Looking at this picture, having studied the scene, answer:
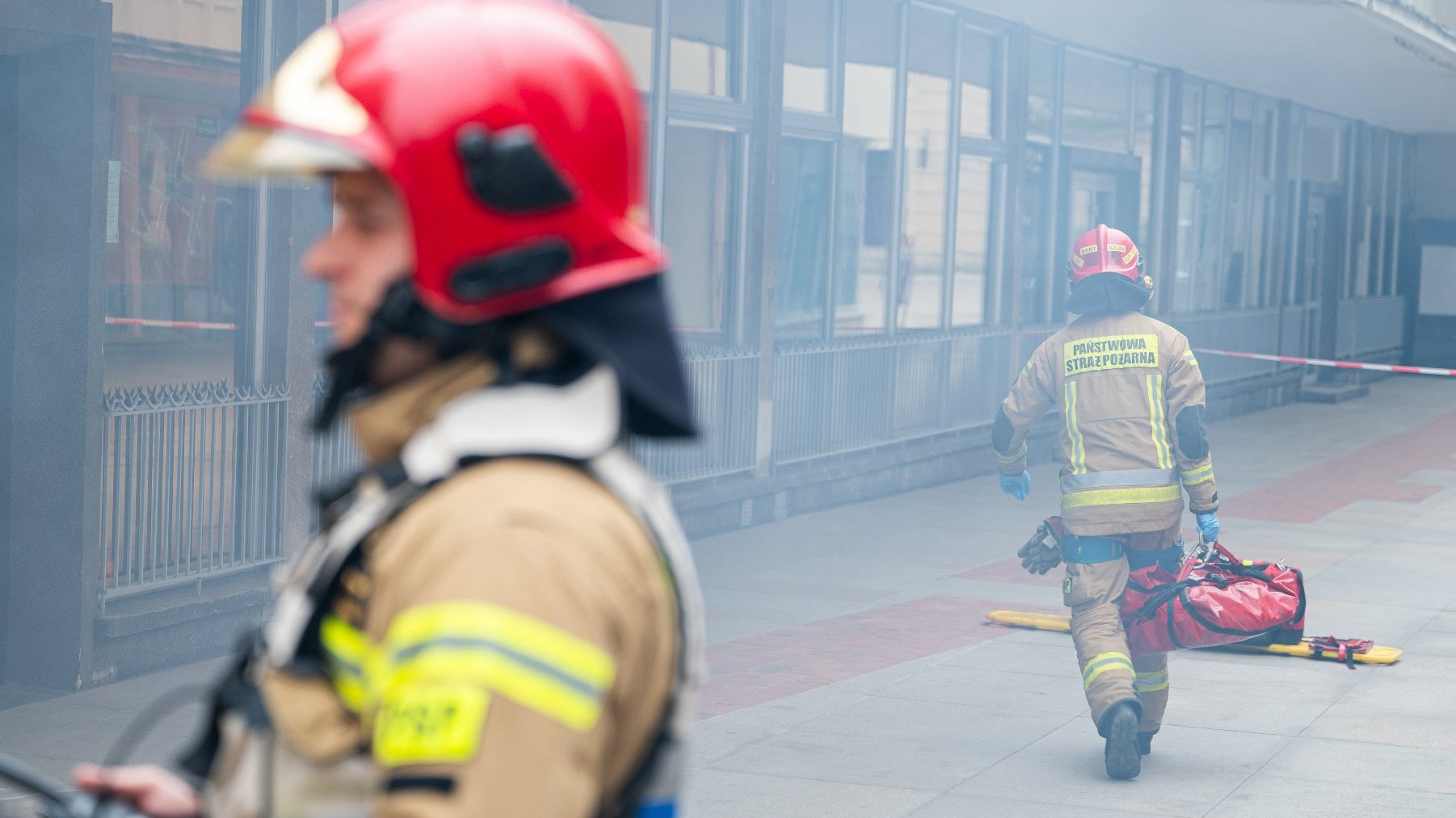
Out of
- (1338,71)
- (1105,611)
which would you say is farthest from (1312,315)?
(1105,611)

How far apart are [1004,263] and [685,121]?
17.9 feet

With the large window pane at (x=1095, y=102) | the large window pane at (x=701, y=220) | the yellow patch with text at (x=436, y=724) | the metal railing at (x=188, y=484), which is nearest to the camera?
the yellow patch with text at (x=436, y=724)

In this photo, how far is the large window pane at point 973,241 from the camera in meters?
16.2

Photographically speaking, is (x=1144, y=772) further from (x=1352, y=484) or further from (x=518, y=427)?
(x=1352, y=484)

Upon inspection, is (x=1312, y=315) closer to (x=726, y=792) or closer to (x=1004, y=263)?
(x=1004, y=263)

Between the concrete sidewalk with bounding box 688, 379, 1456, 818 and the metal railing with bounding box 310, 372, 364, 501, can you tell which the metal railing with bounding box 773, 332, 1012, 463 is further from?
the metal railing with bounding box 310, 372, 364, 501

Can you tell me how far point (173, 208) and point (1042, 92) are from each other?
35.4ft

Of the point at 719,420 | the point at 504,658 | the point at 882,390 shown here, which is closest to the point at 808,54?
the point at 882,390

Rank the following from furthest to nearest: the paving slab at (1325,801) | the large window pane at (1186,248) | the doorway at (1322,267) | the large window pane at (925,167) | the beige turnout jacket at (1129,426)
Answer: the doorway at (1322,267) → the large window pane at (1186,248) → the large window pane at (925,167) → the beige turnout jacket at (1129,426) → the paving slab at (1325,801)

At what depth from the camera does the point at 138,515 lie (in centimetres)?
766

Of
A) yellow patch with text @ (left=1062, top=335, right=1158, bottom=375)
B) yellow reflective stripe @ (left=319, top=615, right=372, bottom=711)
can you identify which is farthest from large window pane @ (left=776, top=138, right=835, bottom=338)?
yellow reflective stripe @ (left=319, top=615, right=372, bottom=711)

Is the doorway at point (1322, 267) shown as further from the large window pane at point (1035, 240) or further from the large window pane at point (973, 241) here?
the large window pane at point (973, 241)

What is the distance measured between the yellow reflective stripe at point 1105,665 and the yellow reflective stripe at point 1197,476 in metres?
0.84

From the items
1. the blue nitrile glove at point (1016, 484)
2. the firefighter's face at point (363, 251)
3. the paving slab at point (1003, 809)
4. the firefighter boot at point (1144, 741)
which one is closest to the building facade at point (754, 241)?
the firefighter's face at point (363, 251)
